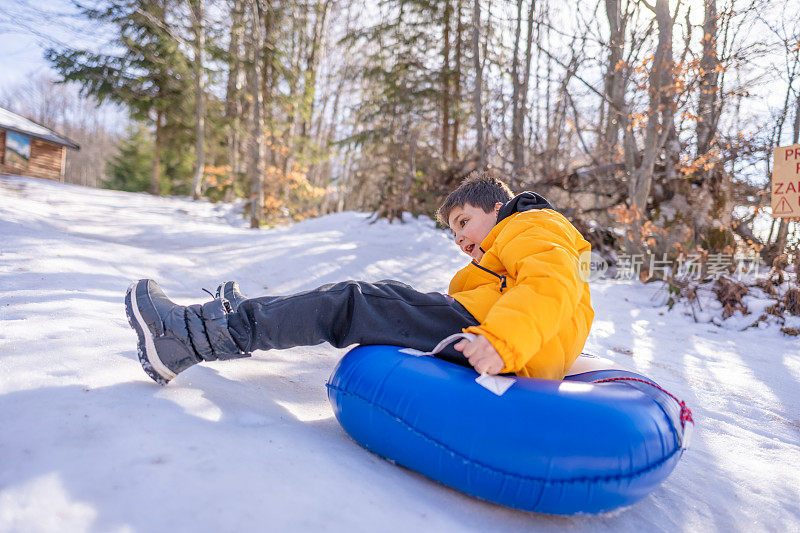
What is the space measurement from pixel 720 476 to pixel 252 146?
882 cm

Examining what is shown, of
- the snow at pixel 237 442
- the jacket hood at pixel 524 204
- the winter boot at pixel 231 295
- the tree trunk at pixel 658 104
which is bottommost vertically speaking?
the snow at pixel 237 442

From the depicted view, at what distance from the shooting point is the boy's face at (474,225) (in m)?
2.07

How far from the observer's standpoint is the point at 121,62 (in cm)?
1388

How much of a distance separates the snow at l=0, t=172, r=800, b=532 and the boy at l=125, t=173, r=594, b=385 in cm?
19

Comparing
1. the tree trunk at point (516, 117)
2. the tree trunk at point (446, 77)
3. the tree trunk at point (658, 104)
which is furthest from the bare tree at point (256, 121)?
the tree trunk at point (658, 104)

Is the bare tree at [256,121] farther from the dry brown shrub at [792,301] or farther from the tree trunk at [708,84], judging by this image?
the dry brown shrub at [792,301]

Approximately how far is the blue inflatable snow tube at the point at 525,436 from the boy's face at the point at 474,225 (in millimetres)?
821

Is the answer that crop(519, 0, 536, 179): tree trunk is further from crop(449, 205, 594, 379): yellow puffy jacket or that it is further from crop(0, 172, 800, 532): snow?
crop(449, 205, 594, 379): yellow puffy jacket

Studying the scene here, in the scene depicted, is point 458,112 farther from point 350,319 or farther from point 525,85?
point 350,319

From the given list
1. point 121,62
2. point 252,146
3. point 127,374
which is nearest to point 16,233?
point 127,374

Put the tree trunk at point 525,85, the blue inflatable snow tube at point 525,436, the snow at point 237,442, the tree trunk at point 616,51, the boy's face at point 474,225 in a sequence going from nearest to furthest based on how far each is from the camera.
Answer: the snow at point 237,442, the blue inflatable snow tube at point 525,436, the boy's face at point 474,225, the tree trunk at point 616,51, the tree trunk at point 525,85

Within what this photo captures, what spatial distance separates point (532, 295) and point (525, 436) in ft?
1.36

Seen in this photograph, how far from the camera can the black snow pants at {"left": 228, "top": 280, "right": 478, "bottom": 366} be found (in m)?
1.58

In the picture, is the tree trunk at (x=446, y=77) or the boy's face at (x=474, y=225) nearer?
the boy's face at (x=474, y=225)
